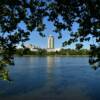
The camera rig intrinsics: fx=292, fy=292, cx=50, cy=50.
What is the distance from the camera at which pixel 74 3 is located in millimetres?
6949

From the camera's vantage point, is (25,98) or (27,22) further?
(25,98)

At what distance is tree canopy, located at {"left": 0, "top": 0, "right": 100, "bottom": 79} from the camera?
663 centimetres

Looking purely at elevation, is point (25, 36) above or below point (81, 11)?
below

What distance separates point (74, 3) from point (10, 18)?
5.11 ft

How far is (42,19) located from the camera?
23.1 ft

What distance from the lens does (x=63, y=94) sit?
33719 mm

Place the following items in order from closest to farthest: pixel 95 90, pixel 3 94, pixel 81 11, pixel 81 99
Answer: pixel 81 11
pixel 81 99
pixel 3 94
pixel 95 90

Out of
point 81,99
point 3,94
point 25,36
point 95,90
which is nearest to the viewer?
point 25,36

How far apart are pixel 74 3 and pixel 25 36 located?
56.3 inches

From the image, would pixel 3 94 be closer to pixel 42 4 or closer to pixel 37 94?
pixel 37 94

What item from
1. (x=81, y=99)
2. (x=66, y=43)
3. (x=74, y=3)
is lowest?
(x=81, y=99)

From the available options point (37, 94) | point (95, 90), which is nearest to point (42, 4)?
point (37, 94)

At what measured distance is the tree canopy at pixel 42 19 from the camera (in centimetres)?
663

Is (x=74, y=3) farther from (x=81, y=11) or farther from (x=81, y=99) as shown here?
(x=81, y=99)
